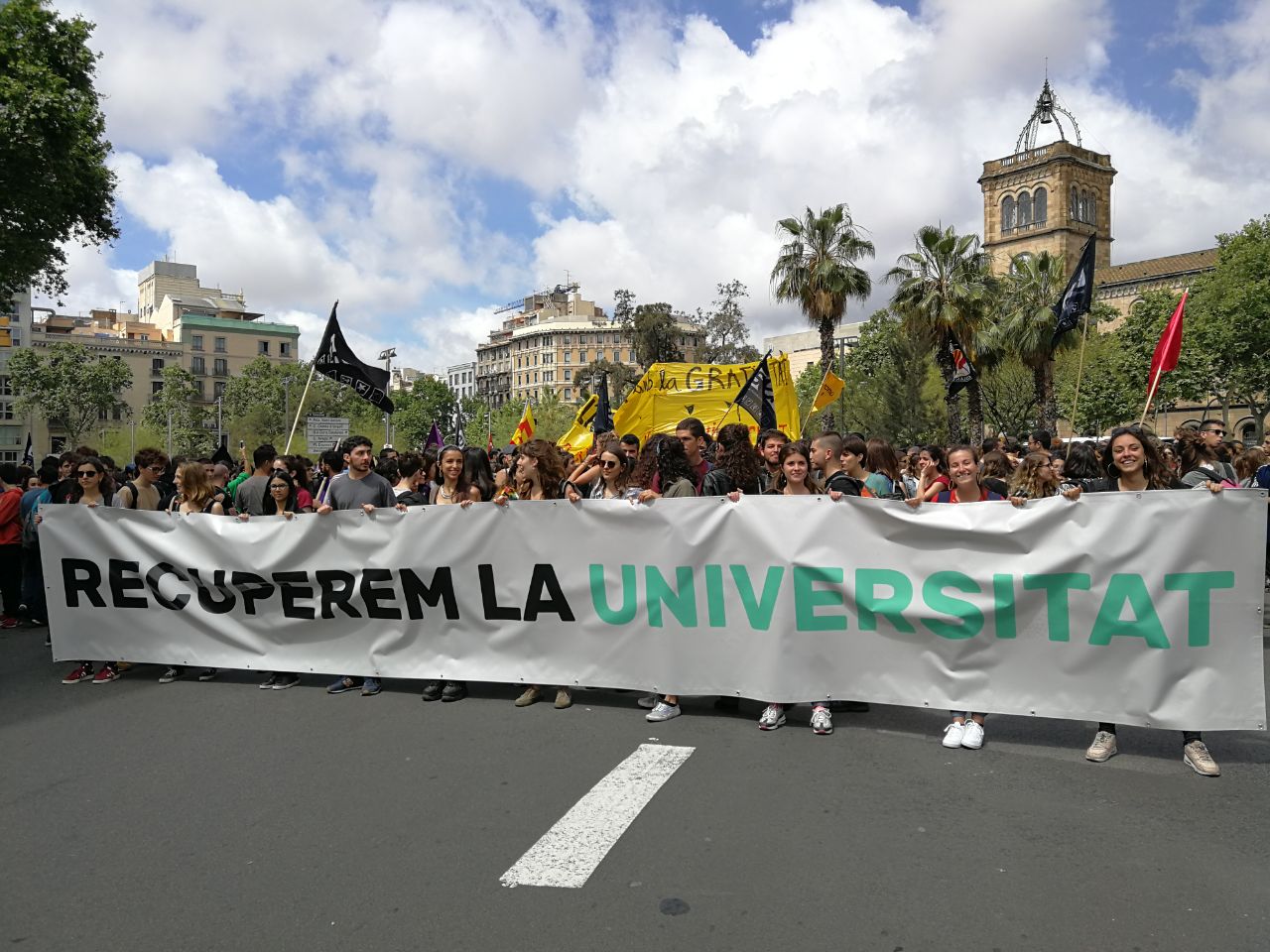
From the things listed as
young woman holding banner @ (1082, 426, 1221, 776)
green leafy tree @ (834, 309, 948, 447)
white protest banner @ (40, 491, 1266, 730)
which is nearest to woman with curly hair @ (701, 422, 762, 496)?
white protest banner @ (40, 491, 1266, 730)

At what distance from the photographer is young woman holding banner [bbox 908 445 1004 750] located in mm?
5188

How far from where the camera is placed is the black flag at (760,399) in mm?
13458

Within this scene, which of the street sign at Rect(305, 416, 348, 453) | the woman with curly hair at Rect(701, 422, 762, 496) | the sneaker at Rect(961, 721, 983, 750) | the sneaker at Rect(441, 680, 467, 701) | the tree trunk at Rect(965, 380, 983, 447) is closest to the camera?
the sneaker at Rect(961, 721, 983, 750)

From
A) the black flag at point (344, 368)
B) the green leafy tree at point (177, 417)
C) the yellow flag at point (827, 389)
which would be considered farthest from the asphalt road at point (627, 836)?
the green leafy tree at point (177, 417)

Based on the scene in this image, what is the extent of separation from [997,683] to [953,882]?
1894 mm

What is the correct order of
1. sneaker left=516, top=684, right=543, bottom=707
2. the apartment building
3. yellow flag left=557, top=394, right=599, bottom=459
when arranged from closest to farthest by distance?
sneaker left=516, top=684, right=543, bottom=707 → yellow flag left=557, top=394, right=599, bottom=459 → the apartment building

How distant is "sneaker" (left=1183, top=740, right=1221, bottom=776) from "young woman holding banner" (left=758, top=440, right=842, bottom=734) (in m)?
1.78

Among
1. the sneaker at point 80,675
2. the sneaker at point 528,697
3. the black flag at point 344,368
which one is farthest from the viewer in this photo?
the black flag at point 344,368

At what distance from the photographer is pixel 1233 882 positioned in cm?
355

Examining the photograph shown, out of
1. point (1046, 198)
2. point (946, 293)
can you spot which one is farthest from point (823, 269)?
point (1046, 198)

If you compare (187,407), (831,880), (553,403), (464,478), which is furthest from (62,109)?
(187,407)

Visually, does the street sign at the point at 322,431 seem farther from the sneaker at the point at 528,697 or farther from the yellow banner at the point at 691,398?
the sneaker at the point at 528,697

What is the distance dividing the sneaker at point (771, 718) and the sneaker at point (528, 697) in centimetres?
148

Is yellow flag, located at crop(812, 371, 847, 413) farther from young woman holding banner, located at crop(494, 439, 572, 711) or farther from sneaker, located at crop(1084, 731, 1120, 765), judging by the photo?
sneaker, located at crop(1084, 731, 1120, 765)
